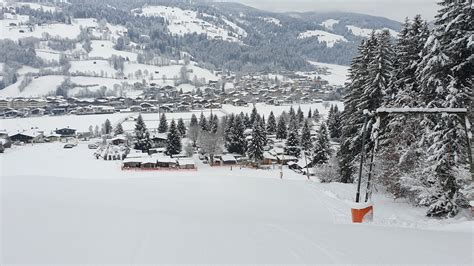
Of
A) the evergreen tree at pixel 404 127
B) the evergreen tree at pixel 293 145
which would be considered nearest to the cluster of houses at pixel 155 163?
the evergreen tree at pixel 293 145

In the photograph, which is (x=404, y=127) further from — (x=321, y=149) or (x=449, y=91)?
(x=321, y=149)

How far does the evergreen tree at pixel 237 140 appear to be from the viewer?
168ft

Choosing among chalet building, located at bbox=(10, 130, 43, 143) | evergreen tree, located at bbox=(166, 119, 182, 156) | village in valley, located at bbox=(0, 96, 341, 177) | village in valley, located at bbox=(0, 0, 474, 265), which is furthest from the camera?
chalet building, located at bbox=(10, 130, 43, 143)

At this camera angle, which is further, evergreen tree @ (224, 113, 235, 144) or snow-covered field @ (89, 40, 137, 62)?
snow-covered field @ (89, 40, 137, 62)

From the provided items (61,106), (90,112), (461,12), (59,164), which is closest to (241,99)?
(90,112)

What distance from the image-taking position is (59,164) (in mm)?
41281

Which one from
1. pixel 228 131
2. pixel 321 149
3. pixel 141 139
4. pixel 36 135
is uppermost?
pixel 321 149

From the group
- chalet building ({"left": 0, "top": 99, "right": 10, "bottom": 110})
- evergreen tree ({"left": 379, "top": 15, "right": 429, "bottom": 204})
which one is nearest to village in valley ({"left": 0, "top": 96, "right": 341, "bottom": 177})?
evergreen tree ({"left": 379, "top": 15, "right": 429, "bottom": 204})

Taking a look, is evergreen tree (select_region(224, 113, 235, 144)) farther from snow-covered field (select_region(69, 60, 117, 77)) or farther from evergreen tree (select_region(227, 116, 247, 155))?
snow-covered field (select_region(69, 60, 117, 77))

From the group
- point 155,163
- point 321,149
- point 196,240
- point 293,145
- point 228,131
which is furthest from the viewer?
point 228,131

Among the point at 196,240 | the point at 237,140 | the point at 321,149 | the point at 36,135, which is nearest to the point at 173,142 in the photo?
the point at 237,140

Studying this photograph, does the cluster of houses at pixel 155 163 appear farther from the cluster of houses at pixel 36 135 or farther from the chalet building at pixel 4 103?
the chalet building at pixel 4 103

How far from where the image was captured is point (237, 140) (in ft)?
168

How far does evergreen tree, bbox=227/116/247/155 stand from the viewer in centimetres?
5119
